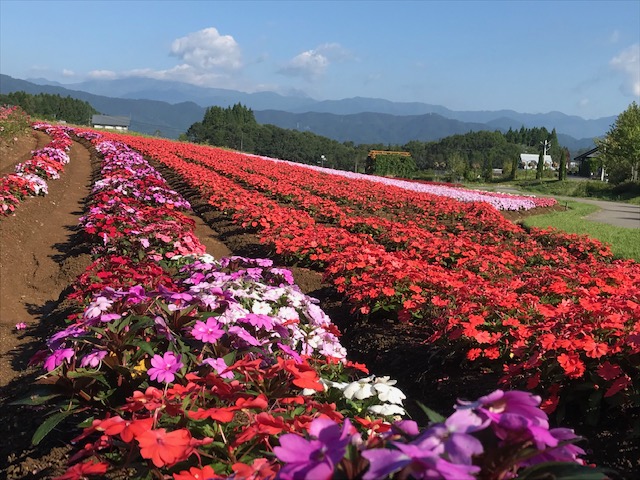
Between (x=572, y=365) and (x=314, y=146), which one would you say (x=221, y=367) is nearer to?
(x=572, y=365)

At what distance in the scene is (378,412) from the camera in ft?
6.67

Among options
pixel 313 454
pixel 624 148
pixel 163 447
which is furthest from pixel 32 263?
pixel 624 148

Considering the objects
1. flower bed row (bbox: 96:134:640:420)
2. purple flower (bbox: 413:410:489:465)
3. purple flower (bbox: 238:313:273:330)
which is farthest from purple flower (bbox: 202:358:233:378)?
flower bed row (bbox: 96:134:640:420)

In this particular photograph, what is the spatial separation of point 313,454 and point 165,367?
113cm

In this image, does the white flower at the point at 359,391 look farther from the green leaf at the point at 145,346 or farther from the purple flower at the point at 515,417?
the purple flower at the point at 515,417

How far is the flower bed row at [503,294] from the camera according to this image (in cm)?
274

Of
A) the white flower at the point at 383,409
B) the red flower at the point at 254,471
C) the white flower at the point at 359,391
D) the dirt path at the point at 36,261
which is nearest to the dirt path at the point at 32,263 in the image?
the dirt path at the point at 36,261

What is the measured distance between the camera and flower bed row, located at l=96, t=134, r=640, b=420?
2.74m

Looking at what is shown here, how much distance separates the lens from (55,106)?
10581 centimetres

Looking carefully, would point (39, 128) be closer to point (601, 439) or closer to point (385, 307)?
point (385, 307)

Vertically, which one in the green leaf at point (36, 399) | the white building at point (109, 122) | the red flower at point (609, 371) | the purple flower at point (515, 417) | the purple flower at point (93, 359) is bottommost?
the green leaf at point (36, 399)

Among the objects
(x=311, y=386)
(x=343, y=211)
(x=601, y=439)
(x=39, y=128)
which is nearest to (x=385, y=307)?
(x=601, y=439)

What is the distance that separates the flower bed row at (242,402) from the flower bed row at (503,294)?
830mm

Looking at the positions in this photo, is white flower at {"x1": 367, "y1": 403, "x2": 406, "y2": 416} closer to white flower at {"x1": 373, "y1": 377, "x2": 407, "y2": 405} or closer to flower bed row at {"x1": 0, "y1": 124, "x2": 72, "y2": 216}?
white flower at {"x1": 373, "y1": 377, "x2": 407, "y2": 405}
